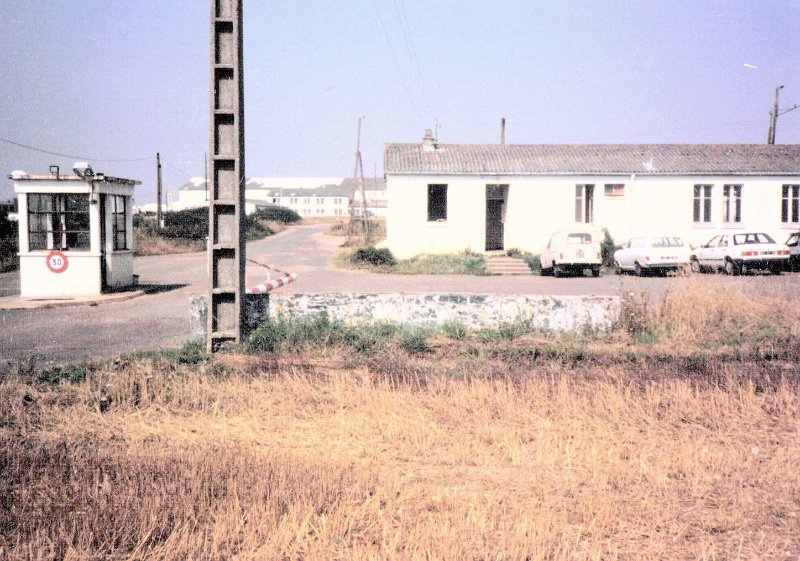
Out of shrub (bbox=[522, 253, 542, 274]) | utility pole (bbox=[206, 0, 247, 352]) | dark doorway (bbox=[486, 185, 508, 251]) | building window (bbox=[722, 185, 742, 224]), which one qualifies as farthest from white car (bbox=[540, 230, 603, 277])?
utility pole (bbox=[206, 0, 247, 352])

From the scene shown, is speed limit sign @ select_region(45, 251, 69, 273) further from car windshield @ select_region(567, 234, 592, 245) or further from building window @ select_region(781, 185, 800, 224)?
building window @ select_region(781, 185, 800, 224)

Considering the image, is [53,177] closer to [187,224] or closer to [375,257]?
[375,257]

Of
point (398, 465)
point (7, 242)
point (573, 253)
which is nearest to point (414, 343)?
point (398, 465)

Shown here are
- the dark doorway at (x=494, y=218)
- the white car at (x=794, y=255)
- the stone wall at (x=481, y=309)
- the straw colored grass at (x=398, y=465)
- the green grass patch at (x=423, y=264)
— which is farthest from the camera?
the dark doorway at (x=494, y=218)

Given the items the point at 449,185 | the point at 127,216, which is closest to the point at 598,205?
the point at 449,185

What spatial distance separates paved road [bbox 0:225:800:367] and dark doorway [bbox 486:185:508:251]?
7.35 meters

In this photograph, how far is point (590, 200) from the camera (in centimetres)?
3073

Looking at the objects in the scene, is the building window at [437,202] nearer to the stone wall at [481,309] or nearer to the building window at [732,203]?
the building window at [732,203]

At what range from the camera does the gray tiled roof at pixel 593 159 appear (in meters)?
30.2

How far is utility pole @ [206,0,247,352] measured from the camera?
988 centimetres

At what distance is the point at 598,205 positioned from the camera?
30406 mm

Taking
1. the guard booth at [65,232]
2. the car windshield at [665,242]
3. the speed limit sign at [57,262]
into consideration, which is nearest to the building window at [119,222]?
the guard booth at [65,232]

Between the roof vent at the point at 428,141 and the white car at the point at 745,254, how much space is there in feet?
41.0

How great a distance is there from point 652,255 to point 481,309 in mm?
16137
